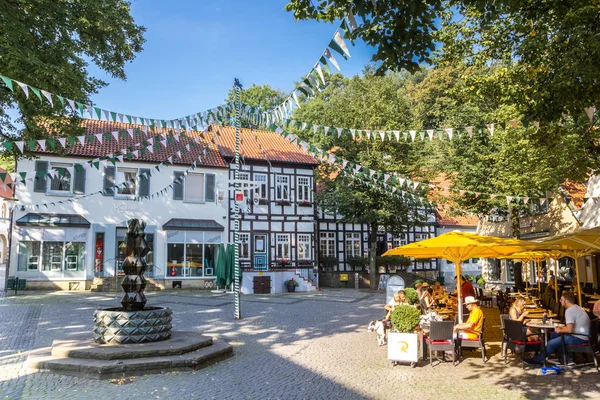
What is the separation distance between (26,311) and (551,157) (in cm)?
1751

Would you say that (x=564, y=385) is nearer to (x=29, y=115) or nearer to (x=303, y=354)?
(x=303, y=354)

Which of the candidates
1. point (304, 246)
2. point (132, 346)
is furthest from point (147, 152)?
point (132, 346)

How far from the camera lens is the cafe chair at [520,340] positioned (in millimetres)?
8430

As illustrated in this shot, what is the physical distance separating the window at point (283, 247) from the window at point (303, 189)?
8.90ft

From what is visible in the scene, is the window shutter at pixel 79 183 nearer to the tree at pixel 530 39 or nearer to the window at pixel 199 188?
the window at pixel 199 188

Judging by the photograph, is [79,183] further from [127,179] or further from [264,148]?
[264,148]

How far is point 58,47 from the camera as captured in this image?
14.6 metres

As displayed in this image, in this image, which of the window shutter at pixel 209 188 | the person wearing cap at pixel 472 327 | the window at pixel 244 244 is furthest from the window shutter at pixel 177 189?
the person wearing cap at pixel 472 327

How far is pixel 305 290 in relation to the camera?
27234 mm

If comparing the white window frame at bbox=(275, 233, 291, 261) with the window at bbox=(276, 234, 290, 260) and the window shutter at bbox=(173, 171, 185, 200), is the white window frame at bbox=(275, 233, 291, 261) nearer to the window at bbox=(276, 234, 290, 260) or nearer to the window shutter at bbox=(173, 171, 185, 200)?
the window at bbox=(276, 234, 290, 260)

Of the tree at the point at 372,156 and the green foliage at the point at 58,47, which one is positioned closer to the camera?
the green foliage at the point at 58,47

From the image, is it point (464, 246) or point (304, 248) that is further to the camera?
point (304, 248)

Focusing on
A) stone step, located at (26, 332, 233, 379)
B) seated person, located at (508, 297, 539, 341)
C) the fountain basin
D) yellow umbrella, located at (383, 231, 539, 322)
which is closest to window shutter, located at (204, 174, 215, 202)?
yellow umbrella, located at (383, 231, 539, 322)

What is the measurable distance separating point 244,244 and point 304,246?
381 centimetres
